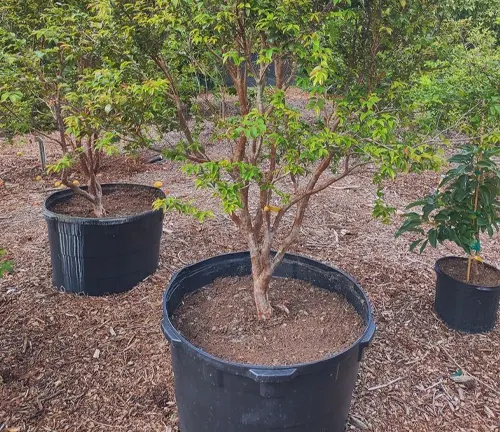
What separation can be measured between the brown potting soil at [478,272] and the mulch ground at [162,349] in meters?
0.26

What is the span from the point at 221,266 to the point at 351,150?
1.08 m

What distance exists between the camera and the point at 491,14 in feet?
30.2

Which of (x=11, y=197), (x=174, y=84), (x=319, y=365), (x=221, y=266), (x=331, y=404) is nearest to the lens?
(x=319, y=365)

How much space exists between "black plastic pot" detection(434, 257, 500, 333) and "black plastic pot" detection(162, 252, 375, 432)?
3.52ft

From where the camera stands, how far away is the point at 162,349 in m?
2.73

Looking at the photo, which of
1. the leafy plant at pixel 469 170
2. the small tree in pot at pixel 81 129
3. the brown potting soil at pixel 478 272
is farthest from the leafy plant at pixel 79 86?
the brown potting soil at pixel 478 272

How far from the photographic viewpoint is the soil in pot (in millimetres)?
2086

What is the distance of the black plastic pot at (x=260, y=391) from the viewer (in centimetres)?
174

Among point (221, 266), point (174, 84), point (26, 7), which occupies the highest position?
point (26, 7)

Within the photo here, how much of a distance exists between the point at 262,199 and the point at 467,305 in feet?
5.09

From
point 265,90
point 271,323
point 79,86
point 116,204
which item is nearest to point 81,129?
point 79,86

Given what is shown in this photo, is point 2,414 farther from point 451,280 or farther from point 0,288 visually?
point 451,280

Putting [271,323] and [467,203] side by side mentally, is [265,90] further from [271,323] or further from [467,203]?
[467,203]

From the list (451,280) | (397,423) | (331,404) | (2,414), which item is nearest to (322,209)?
(451,280)
